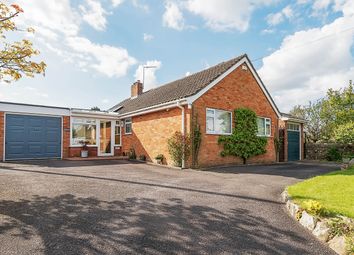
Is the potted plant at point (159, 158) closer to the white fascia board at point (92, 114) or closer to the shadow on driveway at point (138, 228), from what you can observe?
the white fascia board at point (92, 114)

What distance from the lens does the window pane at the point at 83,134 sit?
1700 centimetres

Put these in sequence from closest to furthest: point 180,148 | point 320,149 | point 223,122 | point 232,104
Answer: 1. point 180,148
2. point 223,122
3. point 232,104
4. point 320,149

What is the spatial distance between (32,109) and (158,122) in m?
8.08

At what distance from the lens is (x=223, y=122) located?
14320 mm

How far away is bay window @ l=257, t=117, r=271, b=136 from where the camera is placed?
1662 centimetres

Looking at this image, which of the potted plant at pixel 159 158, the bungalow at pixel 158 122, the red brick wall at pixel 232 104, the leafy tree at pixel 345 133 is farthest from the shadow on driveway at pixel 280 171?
the leafy tree at pixel 345 133

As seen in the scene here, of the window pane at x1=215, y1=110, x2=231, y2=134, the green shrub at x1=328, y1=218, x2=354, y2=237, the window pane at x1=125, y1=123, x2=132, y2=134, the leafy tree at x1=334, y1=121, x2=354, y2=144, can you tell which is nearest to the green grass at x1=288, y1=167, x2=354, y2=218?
the green shrub at x1=328, y1=218, x2=354, y2=237

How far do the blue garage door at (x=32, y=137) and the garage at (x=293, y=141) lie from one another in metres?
17.8

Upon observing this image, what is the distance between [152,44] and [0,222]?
11.4m

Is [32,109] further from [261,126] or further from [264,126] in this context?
[264,126]

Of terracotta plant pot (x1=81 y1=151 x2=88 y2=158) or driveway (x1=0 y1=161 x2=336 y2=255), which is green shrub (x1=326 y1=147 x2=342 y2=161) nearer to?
driveway (x1=0 y1=161 x2=336 y2=255)

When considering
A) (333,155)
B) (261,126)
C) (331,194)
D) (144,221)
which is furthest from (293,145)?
(144,221)

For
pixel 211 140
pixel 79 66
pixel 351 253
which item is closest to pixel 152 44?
pixel 79 66

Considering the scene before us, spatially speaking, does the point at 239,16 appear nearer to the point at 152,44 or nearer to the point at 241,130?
the point at 152,44
